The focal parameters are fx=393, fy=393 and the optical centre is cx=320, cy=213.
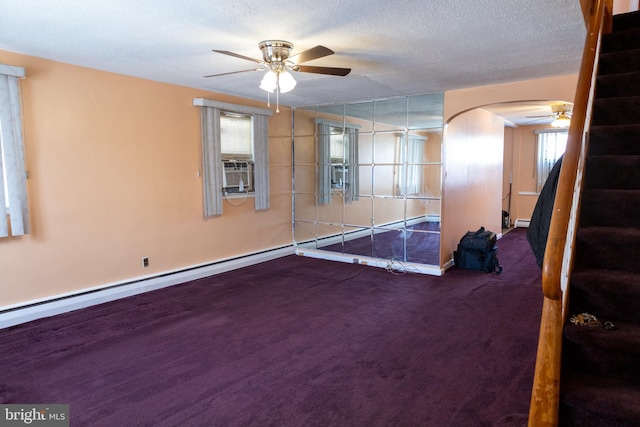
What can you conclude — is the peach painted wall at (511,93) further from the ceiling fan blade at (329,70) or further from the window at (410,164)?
the ceiling fan blade at (329,70)

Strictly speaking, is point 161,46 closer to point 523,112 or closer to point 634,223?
point 634,223

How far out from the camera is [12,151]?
3.43m

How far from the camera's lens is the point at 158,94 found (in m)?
4.54

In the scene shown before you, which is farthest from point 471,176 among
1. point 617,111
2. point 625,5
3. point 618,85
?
point 617,111

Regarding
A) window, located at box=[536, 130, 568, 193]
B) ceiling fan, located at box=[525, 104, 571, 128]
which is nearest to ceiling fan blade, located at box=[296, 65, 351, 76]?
ceiling fan, located at box=[525, 104, 571, 128]

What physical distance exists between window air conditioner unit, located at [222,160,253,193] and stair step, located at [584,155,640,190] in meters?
4.18

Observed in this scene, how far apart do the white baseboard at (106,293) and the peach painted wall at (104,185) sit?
2.4 inches

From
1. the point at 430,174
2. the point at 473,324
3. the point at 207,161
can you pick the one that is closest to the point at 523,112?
the point at 430,174

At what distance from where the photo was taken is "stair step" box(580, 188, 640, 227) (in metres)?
2.04

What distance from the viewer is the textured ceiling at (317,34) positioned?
250 cm

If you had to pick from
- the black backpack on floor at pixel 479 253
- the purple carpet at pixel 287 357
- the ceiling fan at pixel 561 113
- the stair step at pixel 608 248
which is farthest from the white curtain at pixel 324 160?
the stair step at pixel 608 248

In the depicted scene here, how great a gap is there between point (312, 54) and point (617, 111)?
2.03m

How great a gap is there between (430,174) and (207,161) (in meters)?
2.97
